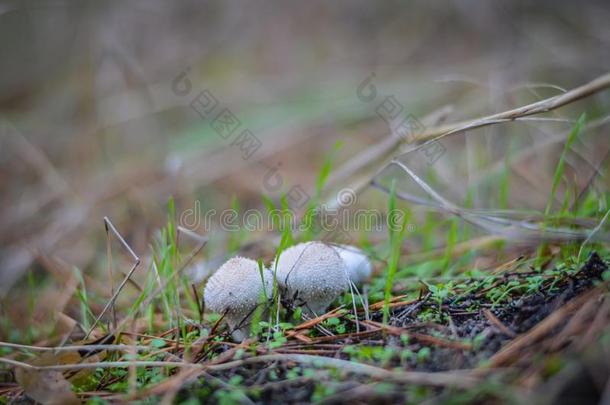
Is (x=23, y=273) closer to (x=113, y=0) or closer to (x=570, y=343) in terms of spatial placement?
(x=570, y=343)

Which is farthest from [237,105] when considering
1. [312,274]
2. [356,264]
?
[312,274]

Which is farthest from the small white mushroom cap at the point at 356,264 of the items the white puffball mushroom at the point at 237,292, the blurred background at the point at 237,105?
the blurred background at the point at 237,105

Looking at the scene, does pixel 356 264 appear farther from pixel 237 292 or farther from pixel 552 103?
pixel 552 103

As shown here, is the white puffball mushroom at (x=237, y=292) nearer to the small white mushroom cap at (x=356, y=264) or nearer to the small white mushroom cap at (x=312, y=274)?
the small white mushroom cap at (x=312, y=274)

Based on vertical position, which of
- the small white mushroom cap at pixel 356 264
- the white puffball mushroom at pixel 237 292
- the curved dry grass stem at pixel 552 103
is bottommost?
the small white mushroom cap at pixel 356 264

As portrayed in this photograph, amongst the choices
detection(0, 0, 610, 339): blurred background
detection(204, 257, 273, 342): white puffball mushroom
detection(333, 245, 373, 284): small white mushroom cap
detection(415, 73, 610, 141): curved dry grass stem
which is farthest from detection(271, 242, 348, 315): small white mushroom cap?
detection(415, 73, 610, 141): curved dry grass stem

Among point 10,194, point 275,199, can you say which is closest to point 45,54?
point 10,194
